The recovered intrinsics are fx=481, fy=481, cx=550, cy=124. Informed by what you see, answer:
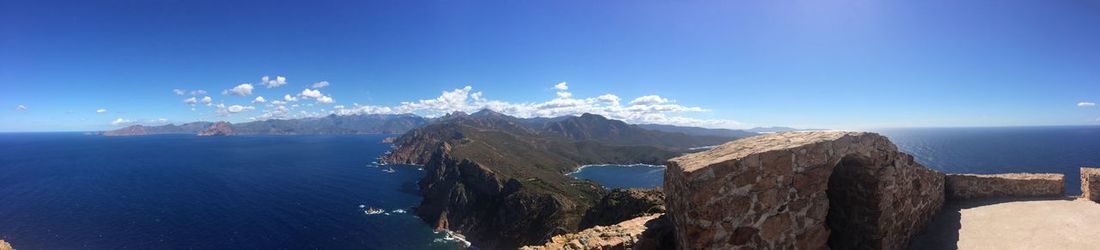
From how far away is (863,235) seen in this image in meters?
9.09

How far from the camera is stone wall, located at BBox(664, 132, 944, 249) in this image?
7043 millimetres

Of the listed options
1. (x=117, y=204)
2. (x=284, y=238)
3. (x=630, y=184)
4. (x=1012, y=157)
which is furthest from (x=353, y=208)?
(x=1012, y=157)

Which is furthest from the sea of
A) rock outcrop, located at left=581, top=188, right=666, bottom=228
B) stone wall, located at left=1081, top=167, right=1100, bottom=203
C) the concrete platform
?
stone wall, located at left=1081, top=167, right=1100, bottom=203

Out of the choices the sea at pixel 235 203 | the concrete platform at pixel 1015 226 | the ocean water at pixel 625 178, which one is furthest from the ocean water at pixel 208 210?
the concrete platform at pixel 1015 226

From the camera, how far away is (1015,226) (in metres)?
10.5

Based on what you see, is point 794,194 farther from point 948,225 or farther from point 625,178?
point 625,178

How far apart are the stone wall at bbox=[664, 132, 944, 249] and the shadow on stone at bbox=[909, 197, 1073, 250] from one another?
559 mm

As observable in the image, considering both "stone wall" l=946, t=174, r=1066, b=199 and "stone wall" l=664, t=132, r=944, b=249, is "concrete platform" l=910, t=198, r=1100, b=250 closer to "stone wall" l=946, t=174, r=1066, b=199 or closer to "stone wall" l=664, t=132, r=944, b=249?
"stone wall" l=946, t=174, r=1066, b=199

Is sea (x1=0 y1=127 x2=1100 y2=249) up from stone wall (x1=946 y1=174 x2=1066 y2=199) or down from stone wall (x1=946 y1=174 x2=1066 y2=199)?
down

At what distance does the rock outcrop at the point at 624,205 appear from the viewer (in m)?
40.2

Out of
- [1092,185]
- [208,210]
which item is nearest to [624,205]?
[1092,185]

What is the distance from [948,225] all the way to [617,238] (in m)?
8.29

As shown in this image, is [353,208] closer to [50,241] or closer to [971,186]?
[50,241]

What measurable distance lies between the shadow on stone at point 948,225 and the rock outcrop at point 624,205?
22.7m
